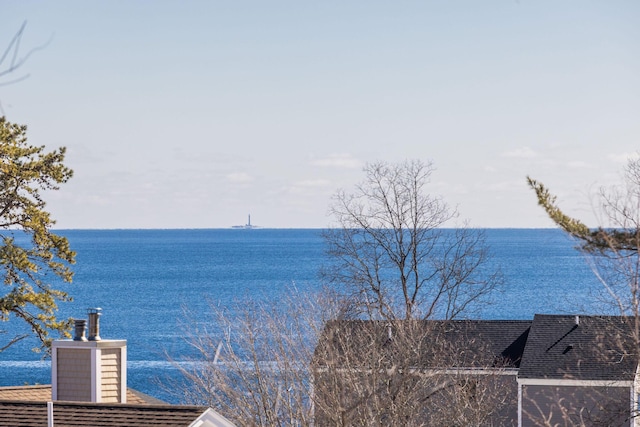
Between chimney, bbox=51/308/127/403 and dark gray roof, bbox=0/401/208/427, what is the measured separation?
2292 mm

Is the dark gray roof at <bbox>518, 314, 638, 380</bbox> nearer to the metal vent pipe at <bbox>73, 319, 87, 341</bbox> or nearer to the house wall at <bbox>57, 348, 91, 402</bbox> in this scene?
the metal vent pipe at <bbox>73, 319, 87, 341</bbox>

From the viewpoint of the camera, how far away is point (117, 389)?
16547mm

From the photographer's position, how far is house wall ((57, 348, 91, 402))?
16.3 meters

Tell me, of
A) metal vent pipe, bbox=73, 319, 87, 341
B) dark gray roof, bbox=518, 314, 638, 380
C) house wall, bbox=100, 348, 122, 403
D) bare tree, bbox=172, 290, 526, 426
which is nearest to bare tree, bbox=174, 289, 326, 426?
bare tree, bbox=172, 290, 526, 426

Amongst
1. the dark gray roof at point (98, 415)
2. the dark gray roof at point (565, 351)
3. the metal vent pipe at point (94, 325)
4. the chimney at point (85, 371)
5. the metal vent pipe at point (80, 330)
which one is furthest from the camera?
the dark gray roof at point (565, 351)

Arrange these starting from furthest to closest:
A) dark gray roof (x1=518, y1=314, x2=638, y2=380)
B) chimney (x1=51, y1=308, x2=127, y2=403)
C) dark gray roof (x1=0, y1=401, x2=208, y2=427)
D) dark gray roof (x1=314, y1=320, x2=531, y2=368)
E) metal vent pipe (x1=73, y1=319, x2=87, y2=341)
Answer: dark gray roof (x1=518, y1=314, x2=638, y2=380) < dark gray roof (x1=314, y1=320, x2=531, y2=368) < metal vent pipe (x1=73, y1=319, x2=87, y2=341) < chimney (x1=51, y1=308, x2=127, y2=403) < dark gray roof (x1=0, y1=401, x2=208, y2=427)

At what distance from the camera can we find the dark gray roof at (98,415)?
13.3 metres

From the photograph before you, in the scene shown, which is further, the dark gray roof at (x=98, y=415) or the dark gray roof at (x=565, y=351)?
the dark gray roof at (x=565, y=351)

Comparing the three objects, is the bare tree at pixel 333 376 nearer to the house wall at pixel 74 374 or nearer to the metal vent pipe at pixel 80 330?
the house wall at pixel 74 374

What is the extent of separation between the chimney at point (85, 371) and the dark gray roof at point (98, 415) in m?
2.29

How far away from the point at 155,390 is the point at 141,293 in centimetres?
5901

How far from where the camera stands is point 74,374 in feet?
53.8

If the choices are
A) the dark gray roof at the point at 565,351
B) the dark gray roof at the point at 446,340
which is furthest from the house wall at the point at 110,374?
the dark gray roof at the point at 565,351

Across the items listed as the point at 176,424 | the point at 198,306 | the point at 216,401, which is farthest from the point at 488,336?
the point at 198,306
